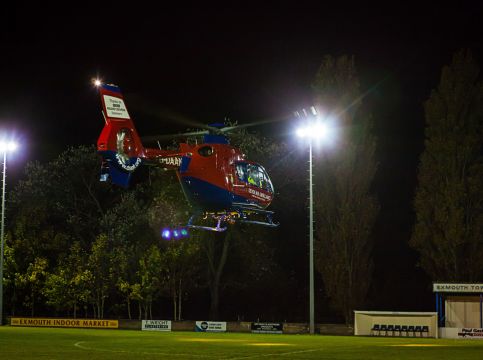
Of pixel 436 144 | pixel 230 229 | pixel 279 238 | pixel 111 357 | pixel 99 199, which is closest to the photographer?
Result: pixel 111 357

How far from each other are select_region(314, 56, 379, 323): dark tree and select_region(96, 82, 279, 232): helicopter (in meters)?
17.0

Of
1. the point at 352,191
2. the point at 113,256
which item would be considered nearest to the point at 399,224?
the point at 352,191

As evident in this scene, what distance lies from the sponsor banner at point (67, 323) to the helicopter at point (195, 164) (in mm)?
18926

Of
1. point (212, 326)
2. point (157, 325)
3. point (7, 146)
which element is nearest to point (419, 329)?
point (212, 326)

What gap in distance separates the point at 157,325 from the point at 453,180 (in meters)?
21.3

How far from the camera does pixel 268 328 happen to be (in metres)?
47.2

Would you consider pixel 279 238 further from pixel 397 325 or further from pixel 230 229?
pixel 397 325

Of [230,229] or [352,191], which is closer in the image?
[352,191]

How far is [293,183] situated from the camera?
61781 millimetres

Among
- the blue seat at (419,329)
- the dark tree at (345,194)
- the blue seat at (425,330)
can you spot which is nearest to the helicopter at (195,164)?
the blue seat at (419,329)

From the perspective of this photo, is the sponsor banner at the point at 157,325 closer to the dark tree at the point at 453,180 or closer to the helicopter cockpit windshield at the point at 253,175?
the helicopter cockpit windshield at the point at 253,175

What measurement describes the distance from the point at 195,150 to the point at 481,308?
63.8ft

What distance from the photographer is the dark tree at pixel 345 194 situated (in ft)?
172

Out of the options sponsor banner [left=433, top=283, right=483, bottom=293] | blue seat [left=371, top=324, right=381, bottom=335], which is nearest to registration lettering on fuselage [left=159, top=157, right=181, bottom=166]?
blue seat [left=371, top=324, right=381, bottom=335]
